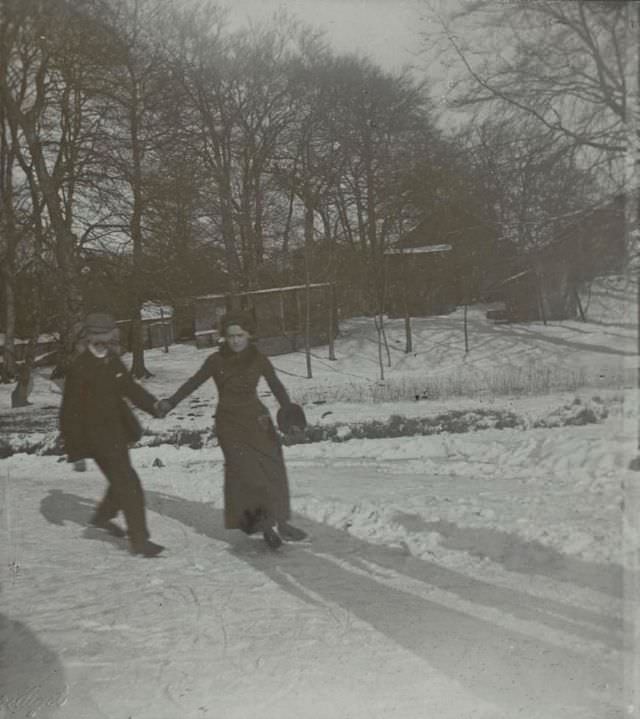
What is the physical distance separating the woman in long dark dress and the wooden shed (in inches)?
1.4

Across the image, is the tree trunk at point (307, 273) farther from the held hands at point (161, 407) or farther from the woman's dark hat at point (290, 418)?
the held hands at point (161, 407)

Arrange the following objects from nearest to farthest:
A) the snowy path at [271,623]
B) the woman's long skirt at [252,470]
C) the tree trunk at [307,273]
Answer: the snowy path at [271,623] < the tree trunk at [307,273] < the woman's long skirt at [252,470]

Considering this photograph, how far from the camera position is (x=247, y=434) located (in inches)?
96.6

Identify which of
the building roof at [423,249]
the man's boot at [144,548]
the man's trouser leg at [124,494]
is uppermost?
the building roof at [423,249]

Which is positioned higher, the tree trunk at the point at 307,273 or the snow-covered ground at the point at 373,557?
the tree trunk at the point at 307,273

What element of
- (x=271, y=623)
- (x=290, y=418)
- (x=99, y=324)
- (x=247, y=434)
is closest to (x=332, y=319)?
(x=290, y=418)

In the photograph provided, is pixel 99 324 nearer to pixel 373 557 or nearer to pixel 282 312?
pixel 282 312

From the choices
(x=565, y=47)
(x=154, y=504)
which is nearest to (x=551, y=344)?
(x=565, y=47)

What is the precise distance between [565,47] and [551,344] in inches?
35.1

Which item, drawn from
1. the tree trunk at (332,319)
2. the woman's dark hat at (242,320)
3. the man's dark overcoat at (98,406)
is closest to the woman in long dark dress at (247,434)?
the woman's dark hat at (242,320)

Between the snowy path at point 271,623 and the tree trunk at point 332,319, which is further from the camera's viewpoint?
the tree trunk at point 332,319

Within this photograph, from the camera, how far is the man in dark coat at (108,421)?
2.37 metres

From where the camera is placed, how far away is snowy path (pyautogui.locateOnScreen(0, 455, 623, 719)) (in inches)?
77.7

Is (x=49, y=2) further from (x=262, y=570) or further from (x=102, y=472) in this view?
(x=262, y=570)
